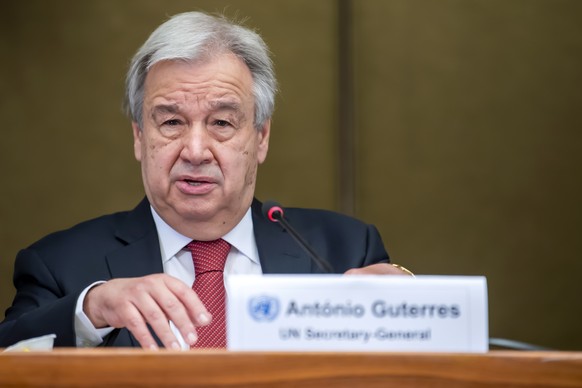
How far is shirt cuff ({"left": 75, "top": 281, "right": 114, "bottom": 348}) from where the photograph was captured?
6.61 ft

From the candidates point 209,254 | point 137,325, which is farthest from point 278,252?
point 137,325

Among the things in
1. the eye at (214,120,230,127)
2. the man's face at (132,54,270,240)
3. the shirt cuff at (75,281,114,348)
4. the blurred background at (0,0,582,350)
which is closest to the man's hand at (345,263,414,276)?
the shirt cuff at (75,281,114,348)

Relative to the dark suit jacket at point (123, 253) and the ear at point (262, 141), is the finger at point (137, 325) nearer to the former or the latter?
the dark suit jacket at point (123, 253)

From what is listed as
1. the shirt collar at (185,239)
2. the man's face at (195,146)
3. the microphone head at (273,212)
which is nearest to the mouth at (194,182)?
the man's face at (195,146)

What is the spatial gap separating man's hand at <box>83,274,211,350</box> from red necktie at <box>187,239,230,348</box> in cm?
48

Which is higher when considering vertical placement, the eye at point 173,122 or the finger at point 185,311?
the eye at point 173,122

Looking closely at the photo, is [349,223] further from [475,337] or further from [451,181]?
[451,181]

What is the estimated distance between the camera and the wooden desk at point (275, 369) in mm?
1399

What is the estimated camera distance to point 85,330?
6.74 ft

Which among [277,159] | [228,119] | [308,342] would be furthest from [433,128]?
[308,342]

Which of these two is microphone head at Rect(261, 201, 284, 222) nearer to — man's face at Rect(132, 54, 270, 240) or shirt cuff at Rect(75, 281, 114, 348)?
shirt cuff at Rect(75, 281, 114, 348)

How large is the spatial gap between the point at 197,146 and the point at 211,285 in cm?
35

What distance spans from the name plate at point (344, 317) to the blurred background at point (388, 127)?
2.80 m

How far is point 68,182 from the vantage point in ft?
14.0
